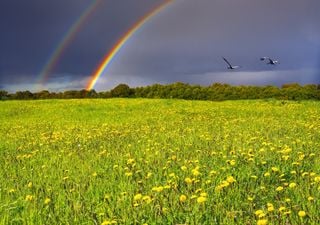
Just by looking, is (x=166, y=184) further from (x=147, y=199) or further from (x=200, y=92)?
(x=200, y=92)

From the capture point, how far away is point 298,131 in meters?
13.1

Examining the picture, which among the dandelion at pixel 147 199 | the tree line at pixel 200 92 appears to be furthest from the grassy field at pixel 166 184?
the tree line at pixel 200 92

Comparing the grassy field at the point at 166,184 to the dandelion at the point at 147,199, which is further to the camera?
A: the dandelion at the point at 147,199

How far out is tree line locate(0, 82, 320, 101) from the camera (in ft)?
234

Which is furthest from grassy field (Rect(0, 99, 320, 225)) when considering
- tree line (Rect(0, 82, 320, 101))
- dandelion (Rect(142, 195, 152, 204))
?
tree line (Rect(0, 82, 320, 101))

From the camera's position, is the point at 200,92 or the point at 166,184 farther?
the point at 200,92

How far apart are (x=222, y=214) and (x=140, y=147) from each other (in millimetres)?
6164

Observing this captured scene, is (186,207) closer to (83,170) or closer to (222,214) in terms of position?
(222,214)

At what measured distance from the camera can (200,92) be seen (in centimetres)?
7831

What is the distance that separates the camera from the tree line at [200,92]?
71.2 metres

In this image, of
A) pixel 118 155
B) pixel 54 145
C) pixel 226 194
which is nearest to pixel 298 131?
pixel 118 155

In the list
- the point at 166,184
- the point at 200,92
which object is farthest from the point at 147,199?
the point at 200,92

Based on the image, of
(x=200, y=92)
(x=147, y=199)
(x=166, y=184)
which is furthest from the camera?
(x=200, y=92)

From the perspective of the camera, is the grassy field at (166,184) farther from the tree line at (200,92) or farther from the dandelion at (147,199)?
the tree line at (200,92)
